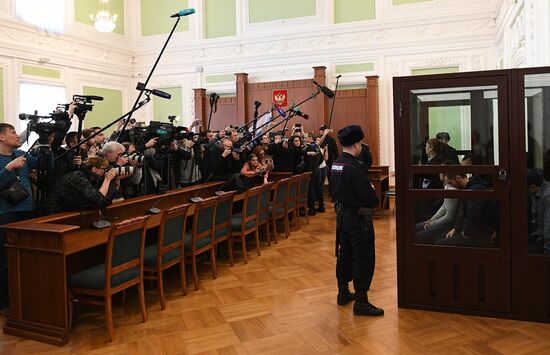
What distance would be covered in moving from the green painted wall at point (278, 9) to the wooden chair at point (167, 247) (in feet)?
26.2

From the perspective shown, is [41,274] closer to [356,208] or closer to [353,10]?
[356,208]

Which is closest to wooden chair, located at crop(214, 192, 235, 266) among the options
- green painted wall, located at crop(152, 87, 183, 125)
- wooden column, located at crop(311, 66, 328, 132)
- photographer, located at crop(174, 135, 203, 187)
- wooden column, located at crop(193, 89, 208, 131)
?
photographer, located at crop(174, 135, 203, 187)

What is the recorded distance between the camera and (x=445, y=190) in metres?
3.33

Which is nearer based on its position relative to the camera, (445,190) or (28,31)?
(445,190)

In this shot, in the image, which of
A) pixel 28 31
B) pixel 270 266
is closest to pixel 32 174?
pixel 270 266

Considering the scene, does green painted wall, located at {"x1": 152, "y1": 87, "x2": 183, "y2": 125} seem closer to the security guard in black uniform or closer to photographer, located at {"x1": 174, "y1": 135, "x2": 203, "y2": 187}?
photographer, located at {"x1": 174, "y1": 135, "x2": 203, "y2": 187}

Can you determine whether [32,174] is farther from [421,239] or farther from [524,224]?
[524,224]

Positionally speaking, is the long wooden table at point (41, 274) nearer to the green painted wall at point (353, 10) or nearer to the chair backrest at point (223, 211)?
the chair backrest at point (223, 211)

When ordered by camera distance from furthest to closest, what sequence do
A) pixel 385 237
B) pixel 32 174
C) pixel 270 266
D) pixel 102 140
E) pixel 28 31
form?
1. pixel 28 31
2. pixel 385 237
3. pixel 102 140
4. pixel 270 266
5. pixel 32 174

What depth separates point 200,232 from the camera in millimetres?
4156

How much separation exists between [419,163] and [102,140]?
3.71 metres

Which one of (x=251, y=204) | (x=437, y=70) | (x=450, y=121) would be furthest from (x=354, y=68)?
(x=450, y=121)

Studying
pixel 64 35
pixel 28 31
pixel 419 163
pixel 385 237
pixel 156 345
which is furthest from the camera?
pixel 64 35

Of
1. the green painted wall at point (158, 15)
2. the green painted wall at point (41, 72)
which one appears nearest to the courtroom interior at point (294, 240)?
the green painted wall at point (41, 72)
